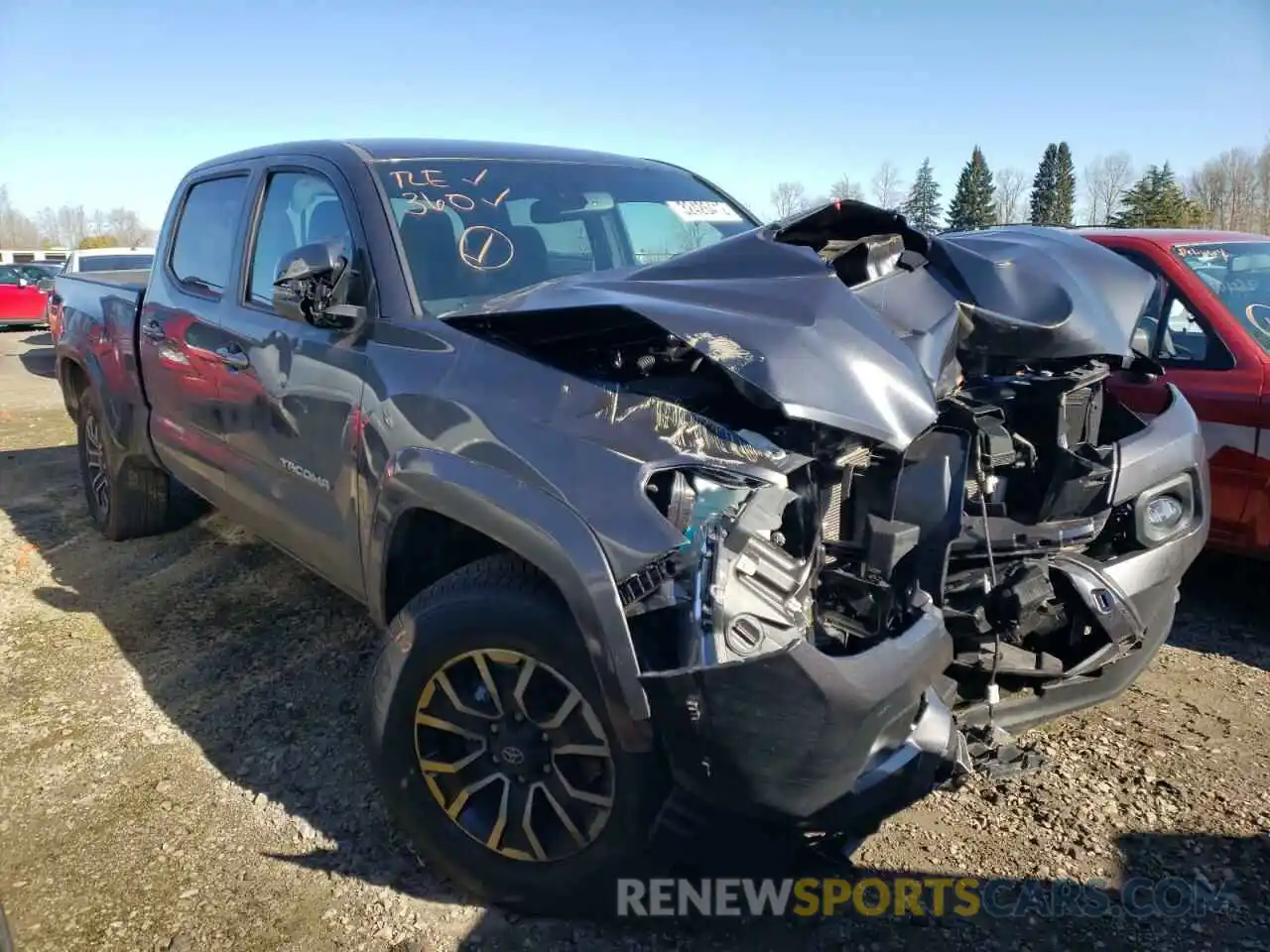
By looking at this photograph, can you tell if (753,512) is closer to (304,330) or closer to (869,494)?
(869,494)

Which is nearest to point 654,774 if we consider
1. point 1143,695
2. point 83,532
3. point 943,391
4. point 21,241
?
point 943,391

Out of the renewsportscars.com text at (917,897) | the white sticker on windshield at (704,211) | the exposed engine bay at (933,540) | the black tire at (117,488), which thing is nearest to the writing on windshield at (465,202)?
the white sticker on windshield at (704,211)

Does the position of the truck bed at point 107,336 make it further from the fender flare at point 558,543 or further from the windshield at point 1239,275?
the windshield at point 1239,275

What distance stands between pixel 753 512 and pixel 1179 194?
34.6 meters

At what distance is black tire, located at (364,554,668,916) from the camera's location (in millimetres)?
2107

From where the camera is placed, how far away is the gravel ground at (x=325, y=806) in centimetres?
234

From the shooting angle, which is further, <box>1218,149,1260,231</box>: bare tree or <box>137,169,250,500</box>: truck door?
<box>1218,149,1260,231</box>: bare tree

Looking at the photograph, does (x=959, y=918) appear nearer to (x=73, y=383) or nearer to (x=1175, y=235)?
(x=1175, y=235)

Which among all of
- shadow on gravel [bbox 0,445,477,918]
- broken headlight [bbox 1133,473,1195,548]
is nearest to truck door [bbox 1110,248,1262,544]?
broken headlight [bbox 1133,473,1195,548]

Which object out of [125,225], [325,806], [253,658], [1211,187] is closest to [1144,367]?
[325,806]

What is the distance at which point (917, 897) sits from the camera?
2420 mm

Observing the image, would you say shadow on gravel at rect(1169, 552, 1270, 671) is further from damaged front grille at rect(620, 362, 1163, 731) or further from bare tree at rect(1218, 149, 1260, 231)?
bare tree at rect(1218, 149, 1260, 231)

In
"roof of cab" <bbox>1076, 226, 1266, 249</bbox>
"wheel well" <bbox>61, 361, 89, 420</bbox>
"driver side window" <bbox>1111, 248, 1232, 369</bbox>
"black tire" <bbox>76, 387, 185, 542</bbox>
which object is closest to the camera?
"driver side window" <bbox>1111, 248, 1232, 369</bbox>

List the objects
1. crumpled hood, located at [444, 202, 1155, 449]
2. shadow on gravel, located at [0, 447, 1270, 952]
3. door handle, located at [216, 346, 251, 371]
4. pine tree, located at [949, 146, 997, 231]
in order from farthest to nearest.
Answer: pine tree, located at [949, 146, 997, 231]
door handle, located at [216, 346, 251, 371]
shadow on gravel, located at [0, 447, 1270, 952]
crumpled hood, located at [444, 202, 1155, 449]
